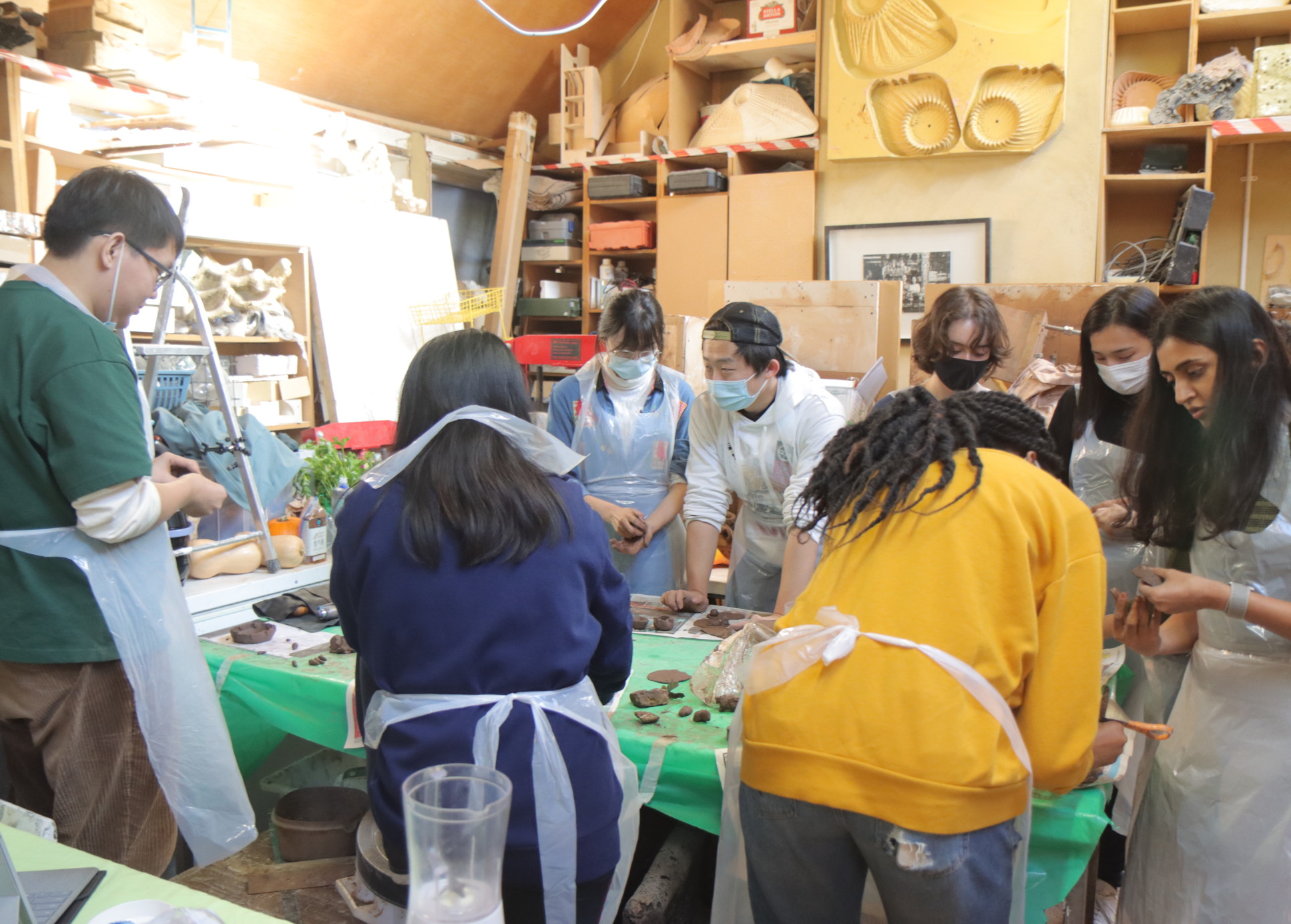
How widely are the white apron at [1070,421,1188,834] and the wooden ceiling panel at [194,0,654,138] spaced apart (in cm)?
459

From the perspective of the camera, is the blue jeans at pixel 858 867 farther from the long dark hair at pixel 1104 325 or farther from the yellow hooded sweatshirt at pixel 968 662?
the long dark hair at pixel 1104 325

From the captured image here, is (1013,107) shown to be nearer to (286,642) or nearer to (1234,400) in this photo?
(1234,400)

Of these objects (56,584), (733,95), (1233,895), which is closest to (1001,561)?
(1233,895)

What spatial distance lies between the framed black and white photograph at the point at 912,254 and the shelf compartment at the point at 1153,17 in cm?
119

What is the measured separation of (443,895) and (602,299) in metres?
5.74

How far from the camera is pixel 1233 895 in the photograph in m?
1.62

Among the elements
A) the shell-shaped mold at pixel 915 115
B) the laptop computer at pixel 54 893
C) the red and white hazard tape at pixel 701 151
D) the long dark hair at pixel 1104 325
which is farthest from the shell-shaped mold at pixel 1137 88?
the laptop computer at pixel 54 893

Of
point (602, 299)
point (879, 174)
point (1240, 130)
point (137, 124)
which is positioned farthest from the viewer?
point (602, 299)

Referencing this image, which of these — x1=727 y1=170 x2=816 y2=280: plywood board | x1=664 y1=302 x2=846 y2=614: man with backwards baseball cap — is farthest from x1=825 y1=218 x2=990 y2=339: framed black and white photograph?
x1=664 y1=302 x2=846 y2=614: man with backwards baseball cap

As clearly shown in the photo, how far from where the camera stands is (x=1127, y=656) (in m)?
2.07

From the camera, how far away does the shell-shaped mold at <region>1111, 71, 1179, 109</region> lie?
16.5 ft

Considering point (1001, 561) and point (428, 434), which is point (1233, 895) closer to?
point (1001, 561)

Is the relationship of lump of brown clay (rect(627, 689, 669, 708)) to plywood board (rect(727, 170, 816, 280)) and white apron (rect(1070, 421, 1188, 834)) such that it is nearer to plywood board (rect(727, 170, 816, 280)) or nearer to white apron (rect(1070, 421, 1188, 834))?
white apron (rect(1070, 421, 1188, 834))

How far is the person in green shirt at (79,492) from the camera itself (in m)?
1.60
